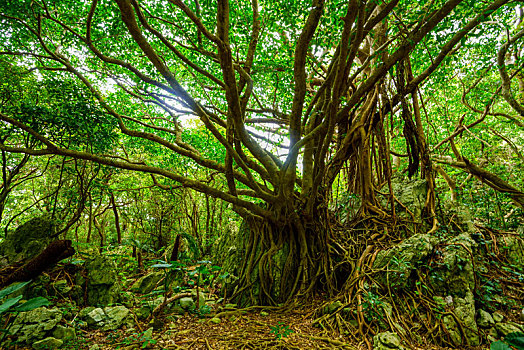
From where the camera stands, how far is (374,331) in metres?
2.37

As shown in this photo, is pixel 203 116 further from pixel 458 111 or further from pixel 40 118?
pixel 458 111

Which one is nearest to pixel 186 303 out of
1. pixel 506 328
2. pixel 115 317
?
pixel 115 317

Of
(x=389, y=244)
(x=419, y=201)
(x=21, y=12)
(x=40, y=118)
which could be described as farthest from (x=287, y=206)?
(x=21, y=12)

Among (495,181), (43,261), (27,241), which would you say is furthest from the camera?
(495,181)

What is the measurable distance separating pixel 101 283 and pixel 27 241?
140 cm

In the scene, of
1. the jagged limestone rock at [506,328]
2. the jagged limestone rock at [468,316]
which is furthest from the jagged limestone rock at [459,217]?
the jagged limestone rock at [506,328]

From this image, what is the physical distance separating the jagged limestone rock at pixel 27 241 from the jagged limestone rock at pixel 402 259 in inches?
190

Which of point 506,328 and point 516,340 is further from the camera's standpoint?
point 506,328

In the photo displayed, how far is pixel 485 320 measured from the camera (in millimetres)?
2484

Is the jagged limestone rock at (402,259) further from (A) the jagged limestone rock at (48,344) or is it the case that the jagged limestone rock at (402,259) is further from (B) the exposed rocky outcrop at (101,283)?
(B) the exposed rocky outcrop at (101,283)

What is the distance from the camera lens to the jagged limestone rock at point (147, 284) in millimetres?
4340

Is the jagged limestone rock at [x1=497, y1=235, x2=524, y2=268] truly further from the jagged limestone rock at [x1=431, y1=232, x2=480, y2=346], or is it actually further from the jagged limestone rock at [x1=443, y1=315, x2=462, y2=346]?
the jagged limestone rock at [x1=443, y1=315, x2=462, y2=346]

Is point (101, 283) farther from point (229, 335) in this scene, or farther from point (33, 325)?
point (229, 335)

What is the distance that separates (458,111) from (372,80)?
503 cm
